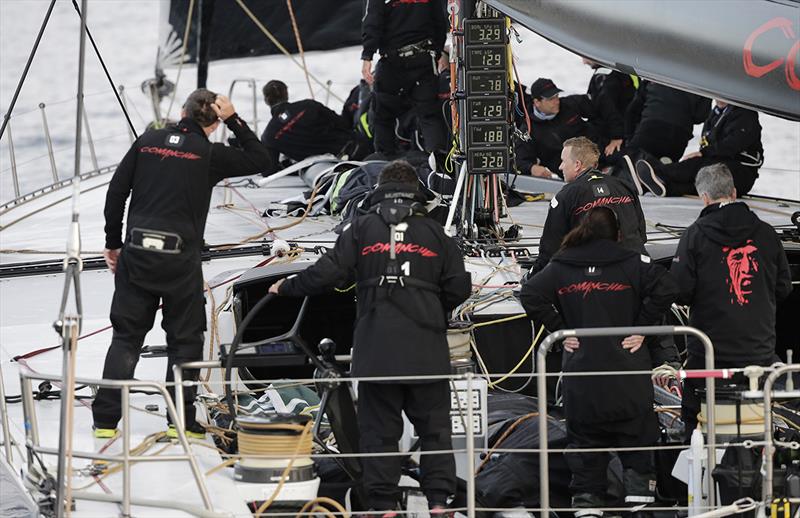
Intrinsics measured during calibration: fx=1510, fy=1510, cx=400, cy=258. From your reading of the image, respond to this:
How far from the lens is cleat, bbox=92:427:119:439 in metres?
5.59

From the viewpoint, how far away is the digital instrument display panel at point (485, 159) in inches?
299

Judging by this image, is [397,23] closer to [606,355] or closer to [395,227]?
[395,227]

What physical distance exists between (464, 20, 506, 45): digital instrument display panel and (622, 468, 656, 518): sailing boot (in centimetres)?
280

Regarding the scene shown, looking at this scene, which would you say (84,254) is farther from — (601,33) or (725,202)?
(601,33)

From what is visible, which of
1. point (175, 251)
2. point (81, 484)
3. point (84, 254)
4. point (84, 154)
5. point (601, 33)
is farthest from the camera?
point (84, 154)

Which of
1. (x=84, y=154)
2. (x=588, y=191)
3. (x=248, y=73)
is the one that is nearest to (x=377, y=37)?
(x=588, y=191)

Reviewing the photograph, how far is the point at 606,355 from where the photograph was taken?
5422 mm

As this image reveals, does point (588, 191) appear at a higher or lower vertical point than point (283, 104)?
lower

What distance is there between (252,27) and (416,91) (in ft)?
16.3

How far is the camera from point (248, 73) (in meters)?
29.2

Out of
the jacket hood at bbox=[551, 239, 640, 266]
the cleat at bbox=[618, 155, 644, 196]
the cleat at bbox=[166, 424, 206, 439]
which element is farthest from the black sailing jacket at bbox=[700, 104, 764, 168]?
the cleat at bbox=[166, 424, 206, 439]

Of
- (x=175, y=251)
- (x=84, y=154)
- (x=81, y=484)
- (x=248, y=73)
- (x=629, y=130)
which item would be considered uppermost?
(x=248, y=73)

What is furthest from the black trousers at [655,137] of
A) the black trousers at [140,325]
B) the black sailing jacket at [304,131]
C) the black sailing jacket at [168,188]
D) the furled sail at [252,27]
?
the black trousers at [140,325]

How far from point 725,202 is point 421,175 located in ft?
11.5
